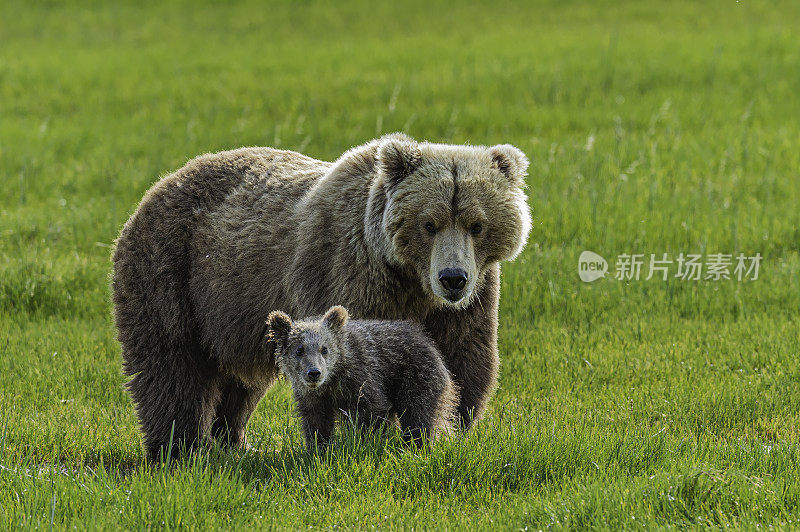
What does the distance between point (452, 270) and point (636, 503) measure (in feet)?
4.84

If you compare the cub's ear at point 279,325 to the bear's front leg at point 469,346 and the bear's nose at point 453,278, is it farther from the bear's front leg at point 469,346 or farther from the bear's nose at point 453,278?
the bear's front leg at point 469,346

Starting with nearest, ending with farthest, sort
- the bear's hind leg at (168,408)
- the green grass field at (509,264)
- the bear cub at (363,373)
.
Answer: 1. the green grass field at (509,264)
2. the bear cub at (363,373)
3. the bear's hind leg at (168,408)

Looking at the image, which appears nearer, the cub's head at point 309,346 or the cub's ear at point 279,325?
the cub's head at point 309,346

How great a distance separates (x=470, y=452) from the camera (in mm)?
5516

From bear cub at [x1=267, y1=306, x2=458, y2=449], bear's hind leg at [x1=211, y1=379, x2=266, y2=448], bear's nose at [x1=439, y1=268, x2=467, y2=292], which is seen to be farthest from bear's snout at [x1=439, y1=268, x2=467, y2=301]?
bear's hind leg at [x1=211, y1=379, x2=266, y2=448]

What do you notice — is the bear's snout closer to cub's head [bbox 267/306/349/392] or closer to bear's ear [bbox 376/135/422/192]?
cub's head [bbox 267/306/349/392]

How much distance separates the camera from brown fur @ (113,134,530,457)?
5734mm

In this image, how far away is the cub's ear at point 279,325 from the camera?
17.7 ft

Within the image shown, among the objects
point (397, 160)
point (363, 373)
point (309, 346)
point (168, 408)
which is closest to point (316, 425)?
point (363, 373)

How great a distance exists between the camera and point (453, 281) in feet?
17.8

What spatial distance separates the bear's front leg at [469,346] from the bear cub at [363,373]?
0.32 m

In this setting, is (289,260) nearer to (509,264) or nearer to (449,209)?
(449,209)

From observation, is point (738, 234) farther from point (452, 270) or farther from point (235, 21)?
point (235, 21)

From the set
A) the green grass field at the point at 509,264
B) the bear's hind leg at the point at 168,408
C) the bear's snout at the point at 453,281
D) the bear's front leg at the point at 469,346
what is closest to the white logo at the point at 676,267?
the green grass field at the point at 509,264
